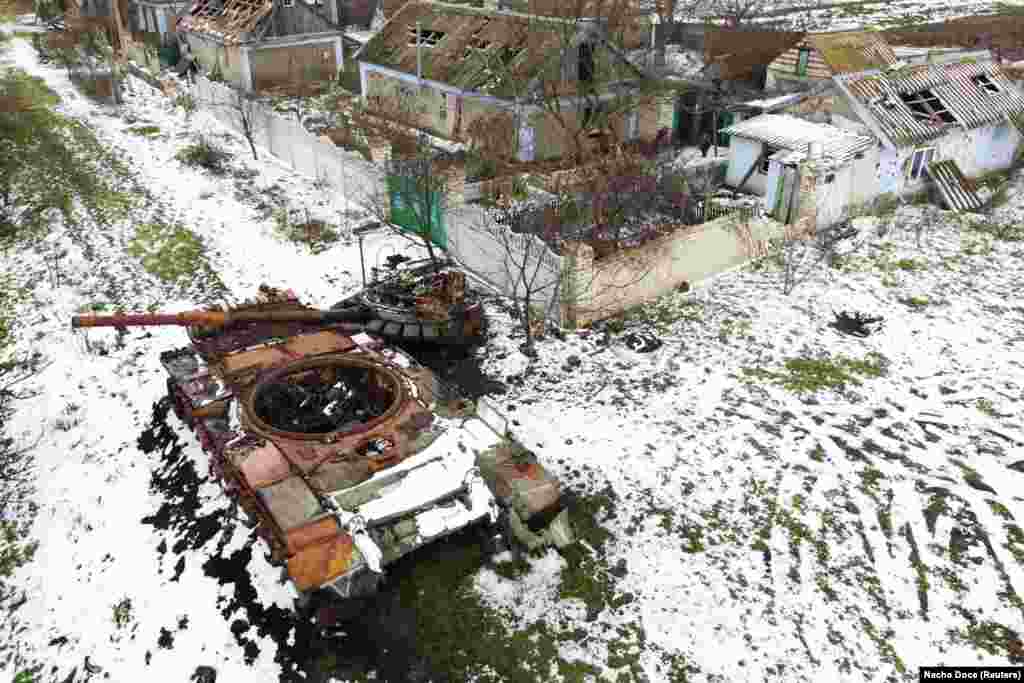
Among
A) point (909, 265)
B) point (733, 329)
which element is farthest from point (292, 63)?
point (909, 265)

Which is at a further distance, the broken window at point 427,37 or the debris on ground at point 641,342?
the broken window at point 427,37

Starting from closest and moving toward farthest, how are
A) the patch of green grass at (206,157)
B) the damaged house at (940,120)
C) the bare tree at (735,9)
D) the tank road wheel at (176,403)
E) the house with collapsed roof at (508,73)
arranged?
the tank road wheel at (176,403)
the damaged house at (940,120)
the house with collapsed roof at (508,73)
the patch of green grass at (206,157)
the bare tree at (735,9)

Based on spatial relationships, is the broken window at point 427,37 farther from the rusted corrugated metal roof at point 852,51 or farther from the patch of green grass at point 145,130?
the rusted corrugated metal roof at point 852,51

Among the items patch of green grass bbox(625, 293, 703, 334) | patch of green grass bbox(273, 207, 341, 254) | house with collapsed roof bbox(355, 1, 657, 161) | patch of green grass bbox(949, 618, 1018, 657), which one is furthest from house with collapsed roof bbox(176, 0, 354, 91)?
patch of green grass bbox(949, 618, 1018, 657)

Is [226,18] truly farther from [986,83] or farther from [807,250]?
[986,83]

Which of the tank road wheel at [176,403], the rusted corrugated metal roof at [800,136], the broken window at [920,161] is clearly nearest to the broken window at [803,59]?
the rusted corrugated metal roof at [800,136]

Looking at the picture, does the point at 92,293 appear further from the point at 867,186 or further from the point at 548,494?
the point at 867,186

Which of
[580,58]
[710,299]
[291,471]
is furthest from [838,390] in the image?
[580,58]
